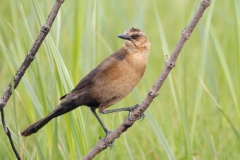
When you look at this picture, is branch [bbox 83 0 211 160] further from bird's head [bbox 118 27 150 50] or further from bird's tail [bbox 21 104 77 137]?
bird's head [bbox 118 27 150 50]

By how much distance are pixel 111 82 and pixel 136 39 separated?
0.26 metres

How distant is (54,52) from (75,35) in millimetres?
581

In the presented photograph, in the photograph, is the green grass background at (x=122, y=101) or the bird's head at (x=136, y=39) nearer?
the green grass background at (x=122, y=101)

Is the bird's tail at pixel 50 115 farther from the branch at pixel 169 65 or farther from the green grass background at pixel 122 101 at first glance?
the branch at pixel 169 65

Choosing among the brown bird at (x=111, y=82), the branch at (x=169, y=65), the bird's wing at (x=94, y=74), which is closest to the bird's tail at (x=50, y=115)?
the brown bird at (x=111, y=82)

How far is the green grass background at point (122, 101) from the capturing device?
103 inches

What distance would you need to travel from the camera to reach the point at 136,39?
2770mm

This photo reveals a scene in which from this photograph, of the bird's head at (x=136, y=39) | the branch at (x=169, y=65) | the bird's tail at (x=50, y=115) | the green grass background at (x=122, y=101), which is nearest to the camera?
the branch at (x=169, y=65)

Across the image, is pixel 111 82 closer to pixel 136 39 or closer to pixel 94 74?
pixel 94 74

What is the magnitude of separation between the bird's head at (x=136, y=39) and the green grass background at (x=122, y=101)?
0.87 feet

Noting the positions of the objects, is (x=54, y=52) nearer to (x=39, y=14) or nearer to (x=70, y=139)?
(x=39, y=14)

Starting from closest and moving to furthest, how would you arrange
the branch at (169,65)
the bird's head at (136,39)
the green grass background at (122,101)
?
the branch at (169,65) → the green grass background at (122,101) → the bird's head at (136,39)

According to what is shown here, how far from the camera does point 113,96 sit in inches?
103

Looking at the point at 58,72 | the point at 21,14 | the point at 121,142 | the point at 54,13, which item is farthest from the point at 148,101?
the point at 121,142
